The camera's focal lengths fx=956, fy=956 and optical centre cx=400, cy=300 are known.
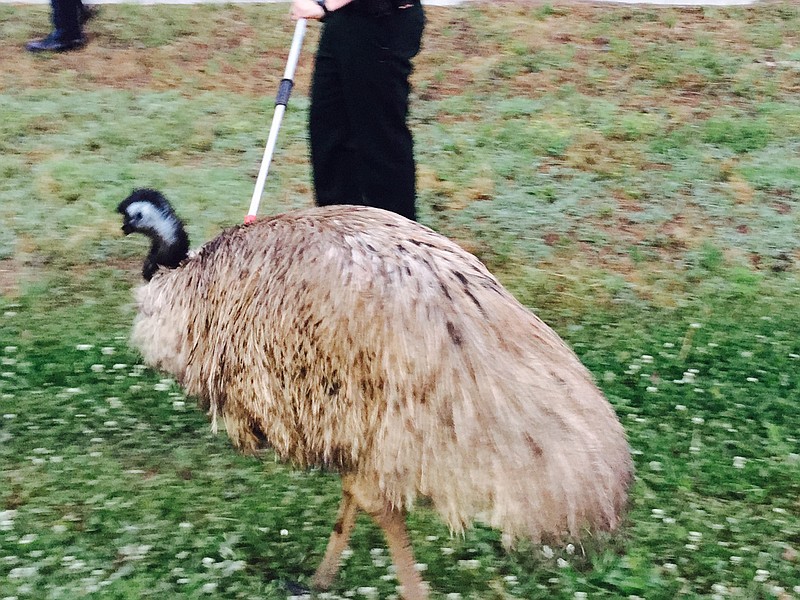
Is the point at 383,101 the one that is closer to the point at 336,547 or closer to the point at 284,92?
the point at 284,92

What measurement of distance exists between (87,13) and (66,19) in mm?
661

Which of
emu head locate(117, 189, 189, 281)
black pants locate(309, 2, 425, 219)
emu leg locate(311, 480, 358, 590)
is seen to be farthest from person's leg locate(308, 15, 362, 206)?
emu leg locate(311, 480, 358, 590)

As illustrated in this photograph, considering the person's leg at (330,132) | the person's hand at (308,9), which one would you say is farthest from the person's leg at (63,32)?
the person's hand at (308,9)

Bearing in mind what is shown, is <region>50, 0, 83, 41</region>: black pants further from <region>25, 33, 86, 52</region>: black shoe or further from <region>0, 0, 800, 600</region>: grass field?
<region>0, 0, 800, 600</region>: grass field

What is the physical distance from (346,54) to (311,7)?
22 cm

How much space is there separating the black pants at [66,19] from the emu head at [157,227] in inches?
227

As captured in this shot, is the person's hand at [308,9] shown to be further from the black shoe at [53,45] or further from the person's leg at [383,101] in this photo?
the black shoe at [53,45]

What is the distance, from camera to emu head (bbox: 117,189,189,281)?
3086 millimetres

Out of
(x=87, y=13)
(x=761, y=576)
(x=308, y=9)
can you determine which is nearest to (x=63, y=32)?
(x=87, y=13)

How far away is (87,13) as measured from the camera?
29.2ft

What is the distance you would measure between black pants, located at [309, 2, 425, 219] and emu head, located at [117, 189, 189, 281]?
Answer: 103cm

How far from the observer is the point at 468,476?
2.45 meters

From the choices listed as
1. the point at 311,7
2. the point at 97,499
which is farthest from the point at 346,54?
the point at 97,499

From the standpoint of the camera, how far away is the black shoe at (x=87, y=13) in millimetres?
8672
